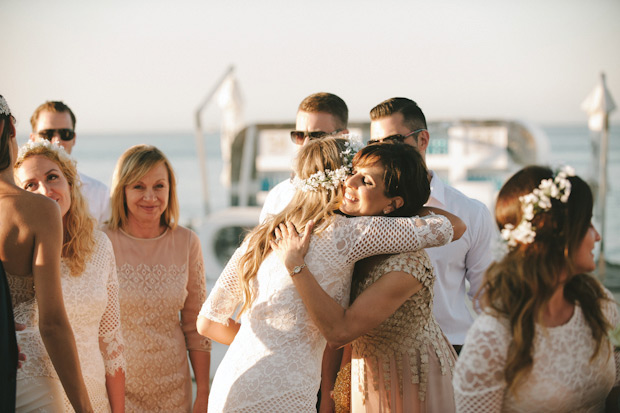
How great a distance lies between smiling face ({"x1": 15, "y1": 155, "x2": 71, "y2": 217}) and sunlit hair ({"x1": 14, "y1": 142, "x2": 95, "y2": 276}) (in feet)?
0.08

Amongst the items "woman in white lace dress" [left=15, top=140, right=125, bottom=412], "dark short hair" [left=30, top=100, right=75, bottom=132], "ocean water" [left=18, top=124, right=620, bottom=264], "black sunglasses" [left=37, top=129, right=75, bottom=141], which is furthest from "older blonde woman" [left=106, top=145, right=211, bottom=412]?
"ocean water" [left=18, top=124, right=620, bottom=264]

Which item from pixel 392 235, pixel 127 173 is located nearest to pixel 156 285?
pixel 127 173

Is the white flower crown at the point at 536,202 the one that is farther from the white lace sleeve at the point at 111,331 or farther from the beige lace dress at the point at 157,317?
the beige lace dress at the point at 157,317

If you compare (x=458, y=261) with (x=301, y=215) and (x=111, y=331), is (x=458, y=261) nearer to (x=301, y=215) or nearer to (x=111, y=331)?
(x=301, y=215)

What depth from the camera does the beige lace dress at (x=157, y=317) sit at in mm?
3377

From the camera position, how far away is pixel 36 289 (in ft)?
7.34

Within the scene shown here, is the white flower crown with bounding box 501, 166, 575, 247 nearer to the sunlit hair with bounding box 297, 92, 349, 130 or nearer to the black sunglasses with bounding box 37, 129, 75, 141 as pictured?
the sunlit hair with bounding box 297, 92, 349, 130

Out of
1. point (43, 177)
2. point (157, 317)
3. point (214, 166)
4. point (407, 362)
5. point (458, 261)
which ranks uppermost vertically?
point (43, 177)

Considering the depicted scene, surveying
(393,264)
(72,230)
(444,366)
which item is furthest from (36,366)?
(444,366)

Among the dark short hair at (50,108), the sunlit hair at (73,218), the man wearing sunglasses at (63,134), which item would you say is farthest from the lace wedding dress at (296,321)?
the dark short hair at (50,108)

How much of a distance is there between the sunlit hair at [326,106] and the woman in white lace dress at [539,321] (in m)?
2.21

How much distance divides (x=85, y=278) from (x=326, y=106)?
75.2 inches

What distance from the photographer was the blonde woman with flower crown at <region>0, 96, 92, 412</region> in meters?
2.18

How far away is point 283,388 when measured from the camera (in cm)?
222
